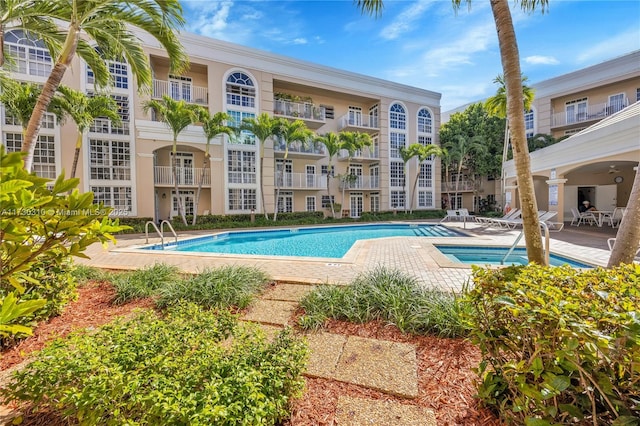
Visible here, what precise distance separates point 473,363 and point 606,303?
1397 mm

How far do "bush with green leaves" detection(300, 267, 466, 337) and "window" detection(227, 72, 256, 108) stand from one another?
18242 mm

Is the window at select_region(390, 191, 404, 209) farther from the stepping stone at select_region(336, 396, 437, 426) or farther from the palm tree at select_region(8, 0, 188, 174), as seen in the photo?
the stepping stone at select_region(336, 396, 437, 426)

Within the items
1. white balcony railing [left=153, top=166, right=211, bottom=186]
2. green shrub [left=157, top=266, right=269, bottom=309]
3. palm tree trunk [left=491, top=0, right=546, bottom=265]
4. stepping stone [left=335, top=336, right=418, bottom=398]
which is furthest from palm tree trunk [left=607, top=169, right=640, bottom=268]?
white balcony railing [left=153, top=166, right=211, bottom=186]

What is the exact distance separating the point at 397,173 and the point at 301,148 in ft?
30.3

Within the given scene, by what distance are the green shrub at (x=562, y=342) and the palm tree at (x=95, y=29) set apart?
637 cm

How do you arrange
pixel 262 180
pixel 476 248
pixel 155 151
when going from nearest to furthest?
pixel 476 248 < pixel 155 151 < pixel 262 180

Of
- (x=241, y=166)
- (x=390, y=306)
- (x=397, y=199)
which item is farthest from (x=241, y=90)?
(x=390, y=306)

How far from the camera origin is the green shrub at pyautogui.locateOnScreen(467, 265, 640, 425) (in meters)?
1.22

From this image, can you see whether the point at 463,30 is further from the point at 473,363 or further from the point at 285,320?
the point at 285,320

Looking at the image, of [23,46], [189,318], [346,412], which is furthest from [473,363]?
[23,46]

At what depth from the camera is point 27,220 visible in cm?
153

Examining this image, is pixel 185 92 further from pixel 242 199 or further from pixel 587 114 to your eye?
pixel 587 114

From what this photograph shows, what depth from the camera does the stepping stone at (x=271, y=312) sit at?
3.50m

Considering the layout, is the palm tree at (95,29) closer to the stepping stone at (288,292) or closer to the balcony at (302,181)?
the stepping stone at (288,292)
